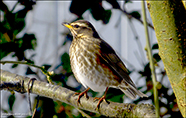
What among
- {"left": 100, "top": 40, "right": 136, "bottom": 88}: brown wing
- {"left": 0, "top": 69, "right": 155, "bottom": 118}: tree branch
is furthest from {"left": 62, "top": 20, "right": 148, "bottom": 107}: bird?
{"left": 0, "top": 69, "right": 155, "bottom": 118}: tree branch

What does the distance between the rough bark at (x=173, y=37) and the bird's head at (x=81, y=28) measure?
0.75 m

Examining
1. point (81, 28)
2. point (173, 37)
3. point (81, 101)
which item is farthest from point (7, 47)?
point (173, 37)

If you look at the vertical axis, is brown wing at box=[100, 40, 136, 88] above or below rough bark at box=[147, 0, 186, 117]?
below

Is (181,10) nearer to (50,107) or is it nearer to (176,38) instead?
(176,38)

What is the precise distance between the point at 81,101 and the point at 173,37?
1.89ft

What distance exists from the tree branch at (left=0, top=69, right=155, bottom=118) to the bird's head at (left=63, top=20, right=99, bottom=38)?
39 cm

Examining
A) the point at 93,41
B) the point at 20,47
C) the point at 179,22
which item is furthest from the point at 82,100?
the point at 179,22

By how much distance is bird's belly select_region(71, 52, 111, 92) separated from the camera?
4.11ft

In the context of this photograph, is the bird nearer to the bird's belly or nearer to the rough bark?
the bird's belly

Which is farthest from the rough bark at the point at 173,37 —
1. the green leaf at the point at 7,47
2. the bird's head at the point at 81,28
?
the green leaf at the point at 7,47

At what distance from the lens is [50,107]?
4.11 ft

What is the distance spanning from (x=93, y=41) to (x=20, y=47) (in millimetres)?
393

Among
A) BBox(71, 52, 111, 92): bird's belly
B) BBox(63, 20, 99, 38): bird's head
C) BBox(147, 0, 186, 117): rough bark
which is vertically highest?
BBox(147, 0, 186, 117): rough bark

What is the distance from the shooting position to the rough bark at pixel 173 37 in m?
0.62
